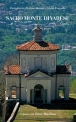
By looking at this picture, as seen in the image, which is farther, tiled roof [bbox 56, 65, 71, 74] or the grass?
tiled roof [bbox 56, 65, 71, 74]

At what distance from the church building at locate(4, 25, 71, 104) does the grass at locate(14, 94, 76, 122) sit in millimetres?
2586

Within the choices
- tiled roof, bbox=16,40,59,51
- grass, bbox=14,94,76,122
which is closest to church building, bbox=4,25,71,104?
tiled roof, bbox=16,40,59,51

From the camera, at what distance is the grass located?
55375 mm

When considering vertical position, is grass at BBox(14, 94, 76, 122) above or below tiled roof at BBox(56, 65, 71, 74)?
below

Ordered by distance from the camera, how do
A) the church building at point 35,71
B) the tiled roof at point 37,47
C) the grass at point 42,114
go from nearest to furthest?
the grass at point 42,114 → the church building at point 35,71 → the tiled roof at point 37,47

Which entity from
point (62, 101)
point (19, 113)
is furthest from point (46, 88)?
point (19, 113)

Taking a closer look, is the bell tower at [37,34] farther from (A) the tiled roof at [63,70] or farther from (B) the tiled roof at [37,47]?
(A) the tiled roof at [63,70]

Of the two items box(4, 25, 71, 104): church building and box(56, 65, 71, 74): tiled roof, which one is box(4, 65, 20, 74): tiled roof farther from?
box(56, 65, 71, 74): tiled roof

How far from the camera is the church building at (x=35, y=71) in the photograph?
6488cm

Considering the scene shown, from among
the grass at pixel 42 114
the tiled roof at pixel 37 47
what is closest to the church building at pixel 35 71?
the tiled roof at pixel 37 47

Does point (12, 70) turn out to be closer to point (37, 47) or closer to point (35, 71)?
point (35, 71)

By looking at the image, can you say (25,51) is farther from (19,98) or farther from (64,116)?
(64,116)

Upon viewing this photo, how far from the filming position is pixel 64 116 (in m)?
56.4

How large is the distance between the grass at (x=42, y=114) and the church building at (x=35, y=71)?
2.59 meters
